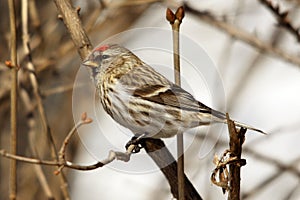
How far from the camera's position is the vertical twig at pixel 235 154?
1651 mm

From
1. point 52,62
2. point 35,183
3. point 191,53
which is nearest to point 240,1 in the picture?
point 191,53

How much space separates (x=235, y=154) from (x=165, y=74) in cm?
77

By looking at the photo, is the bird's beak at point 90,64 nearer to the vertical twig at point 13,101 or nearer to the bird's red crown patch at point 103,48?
the bird's red crown patch at point 103,48

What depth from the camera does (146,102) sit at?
2.39 meters

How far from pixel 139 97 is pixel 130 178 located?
2.55m

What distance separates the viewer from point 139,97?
2465 mm

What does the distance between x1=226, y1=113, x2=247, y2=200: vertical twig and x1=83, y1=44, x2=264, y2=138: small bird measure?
0.59m

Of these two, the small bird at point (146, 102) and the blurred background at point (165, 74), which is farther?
the blurred background at point (165, 74)

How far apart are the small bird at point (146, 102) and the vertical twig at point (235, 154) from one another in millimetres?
588

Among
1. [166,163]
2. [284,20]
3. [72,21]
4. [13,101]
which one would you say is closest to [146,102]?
[166,163]

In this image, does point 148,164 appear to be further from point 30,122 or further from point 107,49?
point 30,122

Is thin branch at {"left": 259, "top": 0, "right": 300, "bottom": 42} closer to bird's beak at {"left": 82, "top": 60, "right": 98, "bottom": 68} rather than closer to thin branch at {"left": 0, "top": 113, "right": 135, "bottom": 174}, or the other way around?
bird's beak at {"left": 82, "top": 60, "right": 98, "bottom": 68}

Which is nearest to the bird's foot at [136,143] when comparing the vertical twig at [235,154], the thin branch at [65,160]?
the thin branch at [65,160]

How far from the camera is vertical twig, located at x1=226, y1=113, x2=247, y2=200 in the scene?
→ 1.65m
